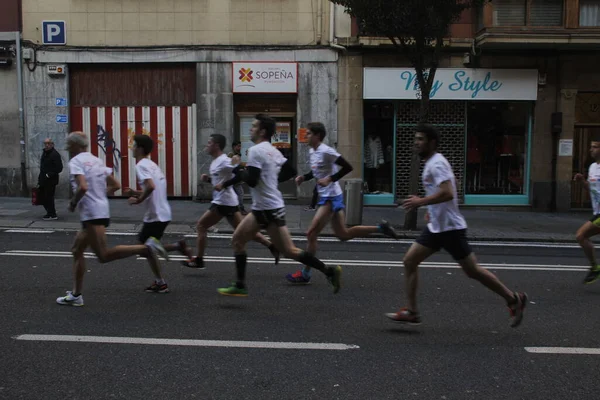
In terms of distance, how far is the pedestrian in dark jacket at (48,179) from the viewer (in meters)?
12.2

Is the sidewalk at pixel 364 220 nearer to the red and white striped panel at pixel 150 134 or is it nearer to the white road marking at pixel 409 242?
the white road marking at pixel 409 242

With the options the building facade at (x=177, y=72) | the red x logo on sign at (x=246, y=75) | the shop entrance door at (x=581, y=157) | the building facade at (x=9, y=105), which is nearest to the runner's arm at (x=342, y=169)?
the building facade at (x=177, y=72)

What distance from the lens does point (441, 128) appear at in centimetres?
1591

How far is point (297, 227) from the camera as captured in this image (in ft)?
39.1

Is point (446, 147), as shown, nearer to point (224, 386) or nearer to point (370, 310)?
point (370, 310)

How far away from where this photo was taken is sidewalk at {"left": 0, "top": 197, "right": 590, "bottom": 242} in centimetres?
1151

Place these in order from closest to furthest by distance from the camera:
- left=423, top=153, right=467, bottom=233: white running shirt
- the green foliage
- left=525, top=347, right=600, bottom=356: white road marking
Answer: left=525, top=347, right=600, bottom=356: white road marking < left=423, top=153, right=467, bottom=233: white running shirt < the green foliage

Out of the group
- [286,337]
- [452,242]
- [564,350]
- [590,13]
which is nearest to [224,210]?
[286,337]

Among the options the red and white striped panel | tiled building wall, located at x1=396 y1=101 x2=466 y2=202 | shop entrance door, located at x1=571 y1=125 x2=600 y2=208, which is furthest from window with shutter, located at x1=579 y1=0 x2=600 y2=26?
the red and white striped panel

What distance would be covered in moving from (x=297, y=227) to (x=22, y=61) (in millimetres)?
9643

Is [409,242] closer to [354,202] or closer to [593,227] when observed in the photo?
[354,202]

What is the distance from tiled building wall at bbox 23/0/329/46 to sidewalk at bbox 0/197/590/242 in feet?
15.0

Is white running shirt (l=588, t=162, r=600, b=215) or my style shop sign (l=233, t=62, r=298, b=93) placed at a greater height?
my style shop sign (l=233, t=62, r=298, b=93)

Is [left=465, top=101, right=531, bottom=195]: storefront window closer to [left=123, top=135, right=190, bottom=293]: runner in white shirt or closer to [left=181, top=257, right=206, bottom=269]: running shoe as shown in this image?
[left=181, top=257, right=206, bottom=269]: running shoe
